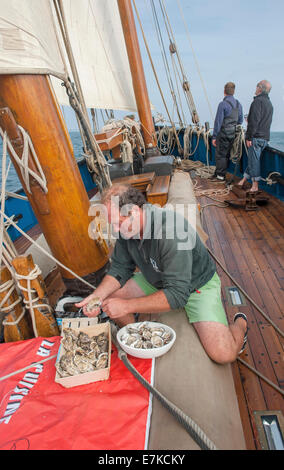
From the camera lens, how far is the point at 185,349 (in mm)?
1291

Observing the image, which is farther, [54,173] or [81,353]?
[54,173]

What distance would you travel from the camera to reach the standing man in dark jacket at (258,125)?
3.73m

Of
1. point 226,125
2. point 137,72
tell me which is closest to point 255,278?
point 226,125

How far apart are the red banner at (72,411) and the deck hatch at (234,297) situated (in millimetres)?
1096

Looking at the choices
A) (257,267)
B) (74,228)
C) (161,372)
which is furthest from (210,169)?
(161,372)

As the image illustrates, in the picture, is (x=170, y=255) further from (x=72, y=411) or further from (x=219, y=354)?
(x=72, y=411)

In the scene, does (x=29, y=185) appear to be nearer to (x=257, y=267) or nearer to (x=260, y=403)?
(x=260, y=403)

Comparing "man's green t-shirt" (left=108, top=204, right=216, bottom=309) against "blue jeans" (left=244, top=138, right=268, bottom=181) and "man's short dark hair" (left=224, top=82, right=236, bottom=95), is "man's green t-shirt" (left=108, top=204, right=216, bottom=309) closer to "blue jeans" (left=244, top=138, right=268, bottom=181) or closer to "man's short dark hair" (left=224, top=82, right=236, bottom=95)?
"blue jeans" (left=244, top=138, right=268, bottom=181)

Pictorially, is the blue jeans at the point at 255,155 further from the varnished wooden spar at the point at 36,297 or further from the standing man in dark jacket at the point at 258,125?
the varnished wooden spar at the point at 36,297

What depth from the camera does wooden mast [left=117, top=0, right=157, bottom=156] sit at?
4031 mm

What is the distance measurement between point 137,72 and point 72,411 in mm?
4986

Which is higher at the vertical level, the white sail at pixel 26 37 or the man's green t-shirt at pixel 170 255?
the white sail at pixel 26 37

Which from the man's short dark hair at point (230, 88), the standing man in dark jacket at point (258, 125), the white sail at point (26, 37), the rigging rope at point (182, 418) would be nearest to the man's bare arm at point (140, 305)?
the rigging rope at point (182, 418)

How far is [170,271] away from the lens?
1.37 m
